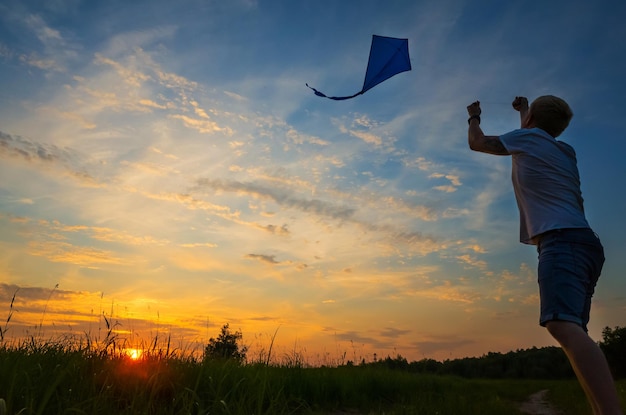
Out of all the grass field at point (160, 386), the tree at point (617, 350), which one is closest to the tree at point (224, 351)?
the grass field at point (160, 386)

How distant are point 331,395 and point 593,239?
6.98 metres

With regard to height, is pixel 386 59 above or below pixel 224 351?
above

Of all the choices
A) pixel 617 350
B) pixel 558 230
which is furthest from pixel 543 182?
pixel 617 350

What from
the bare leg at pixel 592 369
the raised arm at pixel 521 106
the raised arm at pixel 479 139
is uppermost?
the raised arm at pixel 521 106

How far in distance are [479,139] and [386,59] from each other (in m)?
4.02

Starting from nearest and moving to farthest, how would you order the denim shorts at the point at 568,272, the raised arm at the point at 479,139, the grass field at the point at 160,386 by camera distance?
the denim shorts at the point at 568,272 < the grass field at the point at 160,386 < the raised arm at the point at 479,139

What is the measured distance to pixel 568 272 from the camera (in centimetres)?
378

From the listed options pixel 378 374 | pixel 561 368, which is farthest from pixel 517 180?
pixel 561 368

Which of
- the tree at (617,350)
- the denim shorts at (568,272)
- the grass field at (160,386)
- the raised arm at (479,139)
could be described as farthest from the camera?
the tree at (617,350)

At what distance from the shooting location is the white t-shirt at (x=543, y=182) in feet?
13.2

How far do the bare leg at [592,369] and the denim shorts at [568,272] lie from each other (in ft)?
0.42

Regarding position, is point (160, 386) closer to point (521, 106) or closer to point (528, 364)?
point (521, 106)

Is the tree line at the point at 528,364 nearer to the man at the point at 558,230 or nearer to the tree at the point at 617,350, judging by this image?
the tree at the point at 617,350

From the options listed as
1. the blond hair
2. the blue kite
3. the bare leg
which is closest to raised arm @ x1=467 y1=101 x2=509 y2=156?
the blond hair
